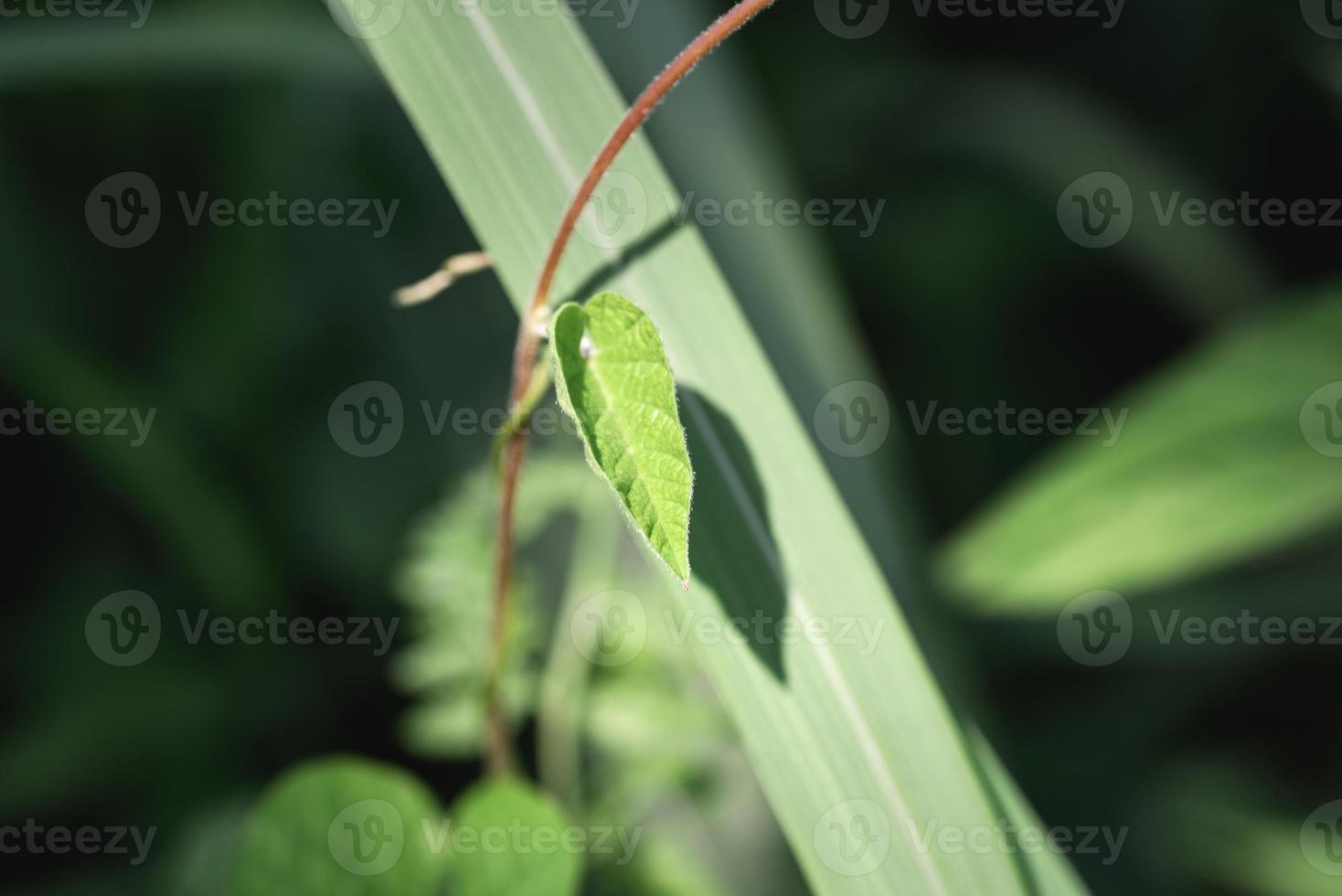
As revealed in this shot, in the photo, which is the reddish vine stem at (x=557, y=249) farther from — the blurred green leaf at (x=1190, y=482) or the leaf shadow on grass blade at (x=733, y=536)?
the blurred green leaf at (x=1190, y=482)

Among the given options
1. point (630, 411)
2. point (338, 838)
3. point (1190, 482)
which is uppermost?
point (630, 411)

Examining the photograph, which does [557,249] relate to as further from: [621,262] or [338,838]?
[338,838]

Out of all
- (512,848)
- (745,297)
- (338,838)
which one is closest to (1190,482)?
(745,297)

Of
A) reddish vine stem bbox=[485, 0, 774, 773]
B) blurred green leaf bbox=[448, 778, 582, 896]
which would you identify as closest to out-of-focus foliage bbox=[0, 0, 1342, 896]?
blurred green leaf bbox=[448, 778, 582, 896]

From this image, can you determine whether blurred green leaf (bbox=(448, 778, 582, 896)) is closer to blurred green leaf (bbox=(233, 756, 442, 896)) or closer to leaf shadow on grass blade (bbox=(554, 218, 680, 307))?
blurred green leaf (bbox=(233, 756, 442, 896))

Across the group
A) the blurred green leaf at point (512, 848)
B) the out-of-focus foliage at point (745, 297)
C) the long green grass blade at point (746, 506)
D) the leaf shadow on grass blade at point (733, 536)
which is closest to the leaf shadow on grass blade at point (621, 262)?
the long green grass blade at point (746, 506)

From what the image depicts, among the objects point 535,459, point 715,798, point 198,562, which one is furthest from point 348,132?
point 715,798
